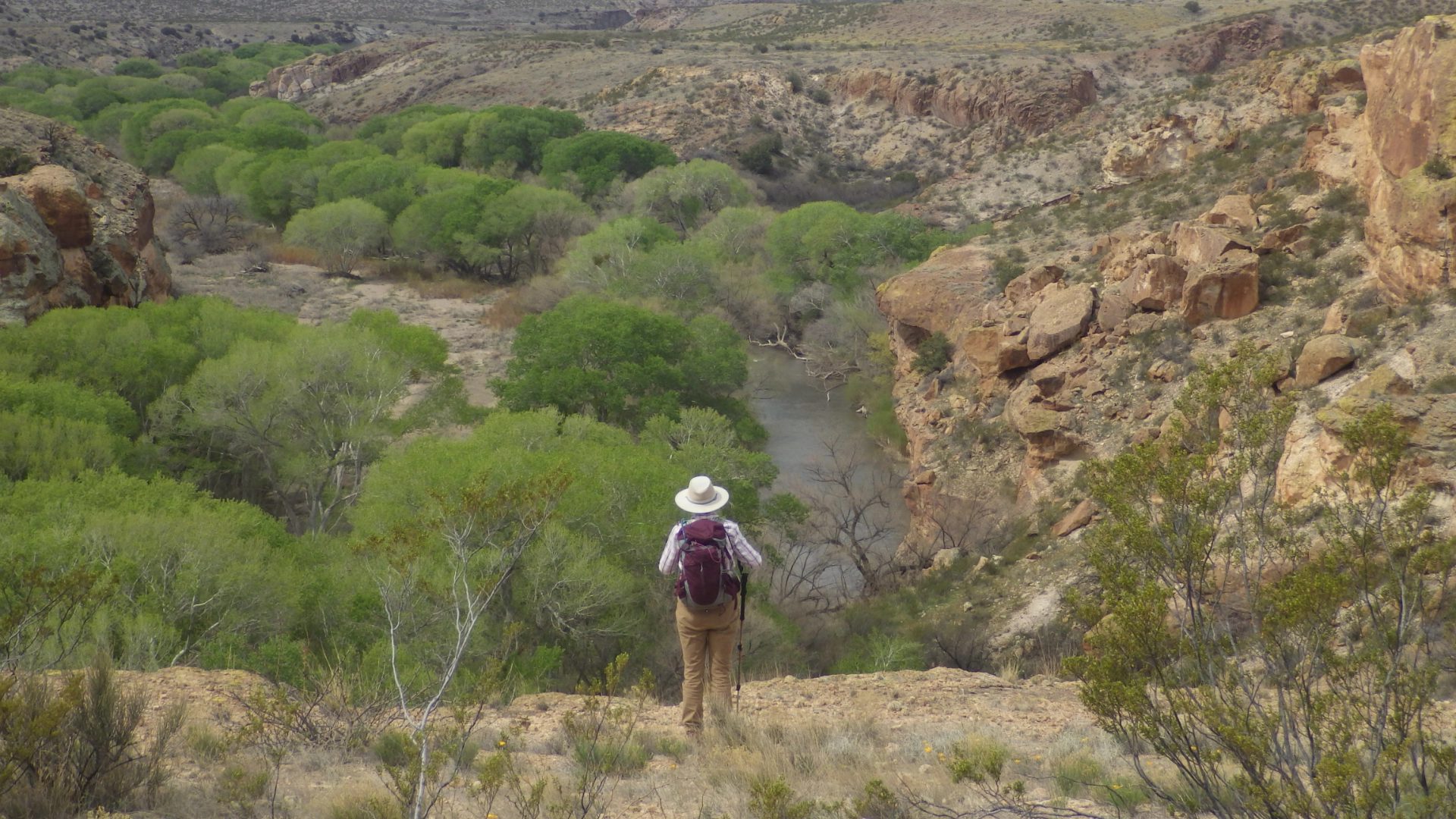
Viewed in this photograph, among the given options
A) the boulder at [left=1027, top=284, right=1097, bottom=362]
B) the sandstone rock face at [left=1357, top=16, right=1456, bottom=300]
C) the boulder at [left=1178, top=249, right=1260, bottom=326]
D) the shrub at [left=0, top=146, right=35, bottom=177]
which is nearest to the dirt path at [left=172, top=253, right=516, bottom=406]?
the shrub at [left=0, top=146, right=35, bottom=177]

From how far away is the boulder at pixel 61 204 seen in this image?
22.6 metres

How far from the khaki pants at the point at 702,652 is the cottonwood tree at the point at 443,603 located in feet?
4.64

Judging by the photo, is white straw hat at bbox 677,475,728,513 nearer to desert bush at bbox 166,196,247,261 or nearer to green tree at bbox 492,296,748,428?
green tree at bbox 492,296,748,428

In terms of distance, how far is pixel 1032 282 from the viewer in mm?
25359

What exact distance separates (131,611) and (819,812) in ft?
33.9

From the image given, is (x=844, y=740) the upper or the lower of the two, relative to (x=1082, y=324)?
upper

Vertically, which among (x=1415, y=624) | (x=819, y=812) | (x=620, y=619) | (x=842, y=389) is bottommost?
(x=842, y=389)

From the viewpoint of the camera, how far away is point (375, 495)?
16016 millimetres

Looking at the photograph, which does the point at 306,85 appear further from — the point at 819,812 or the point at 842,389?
the point at 819,812

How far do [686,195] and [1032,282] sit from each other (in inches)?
972

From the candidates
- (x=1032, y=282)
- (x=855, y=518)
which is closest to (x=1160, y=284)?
(x=1032, y=282)

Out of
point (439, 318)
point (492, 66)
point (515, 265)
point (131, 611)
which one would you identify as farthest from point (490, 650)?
point (492, 66)

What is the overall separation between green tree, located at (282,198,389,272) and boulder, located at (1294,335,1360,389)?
4061 cm

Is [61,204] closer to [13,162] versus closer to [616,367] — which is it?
[13,162]
